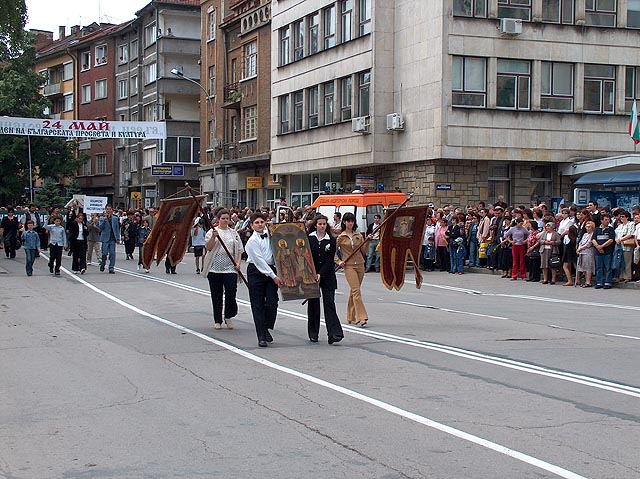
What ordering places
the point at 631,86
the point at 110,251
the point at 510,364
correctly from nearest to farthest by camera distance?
the point at 510,364
the point at 110,251
the point at 631,86

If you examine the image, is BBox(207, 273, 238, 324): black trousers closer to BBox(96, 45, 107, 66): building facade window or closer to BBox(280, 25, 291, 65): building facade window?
BBox(280, 25, 291, 65): building facade window

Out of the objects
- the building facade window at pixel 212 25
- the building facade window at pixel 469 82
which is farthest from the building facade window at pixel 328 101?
the building facade window at pixel 212 25

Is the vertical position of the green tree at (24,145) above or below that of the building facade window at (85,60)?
below

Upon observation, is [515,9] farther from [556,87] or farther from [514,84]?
[556,87]

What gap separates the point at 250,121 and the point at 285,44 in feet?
20.7

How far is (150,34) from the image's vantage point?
64.9 m

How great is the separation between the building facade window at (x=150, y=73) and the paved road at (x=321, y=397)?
49.1m

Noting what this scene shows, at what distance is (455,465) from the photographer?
6.36m

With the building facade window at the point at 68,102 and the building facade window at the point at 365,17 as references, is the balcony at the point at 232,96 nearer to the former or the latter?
the building facade window at the point at 365,17

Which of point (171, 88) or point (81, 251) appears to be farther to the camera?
point (171, 88)

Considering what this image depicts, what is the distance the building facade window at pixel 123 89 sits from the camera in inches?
2749

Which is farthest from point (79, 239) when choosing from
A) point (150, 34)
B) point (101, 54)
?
point (101, 54)

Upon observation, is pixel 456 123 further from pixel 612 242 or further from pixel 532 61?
pixel 612 242

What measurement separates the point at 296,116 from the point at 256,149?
5.65m
